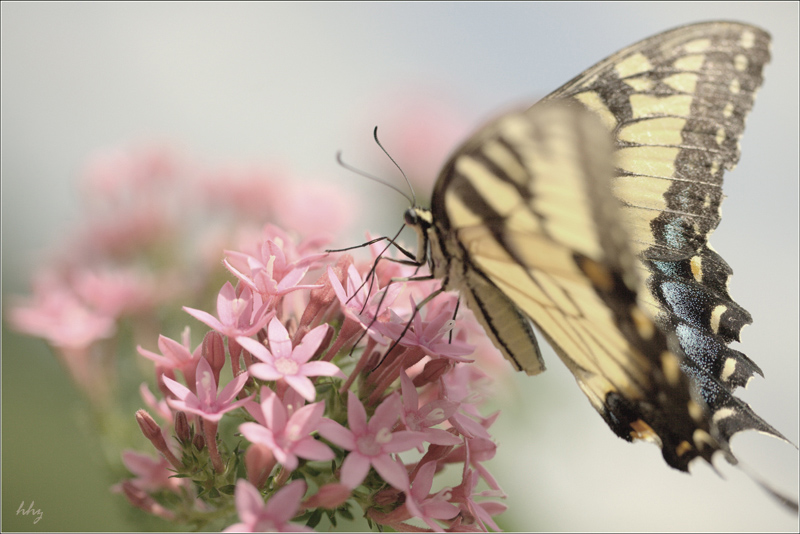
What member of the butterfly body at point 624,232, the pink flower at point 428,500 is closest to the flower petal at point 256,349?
the pink flower at point 428,500

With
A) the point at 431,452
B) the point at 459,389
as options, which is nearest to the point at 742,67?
the point at 459,389

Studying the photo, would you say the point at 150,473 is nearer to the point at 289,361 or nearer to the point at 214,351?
the point at 214,351

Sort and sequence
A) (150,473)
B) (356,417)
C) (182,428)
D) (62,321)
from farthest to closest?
(62,321) → (150,473) → (182,428) → (356,417)

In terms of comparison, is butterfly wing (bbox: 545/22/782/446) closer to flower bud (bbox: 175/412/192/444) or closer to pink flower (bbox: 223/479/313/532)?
pink flower (bbox: 223/479/313/532)

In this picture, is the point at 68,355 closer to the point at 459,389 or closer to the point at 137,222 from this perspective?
the point at 137,222

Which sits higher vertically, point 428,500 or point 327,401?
point 327,401

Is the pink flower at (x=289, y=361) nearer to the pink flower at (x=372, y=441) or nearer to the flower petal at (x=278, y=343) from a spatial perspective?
the flower petal at (x=278, y=343)

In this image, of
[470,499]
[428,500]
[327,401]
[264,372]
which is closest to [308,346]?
[264,372]
